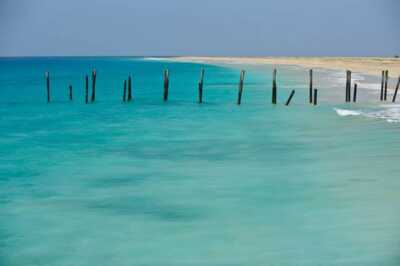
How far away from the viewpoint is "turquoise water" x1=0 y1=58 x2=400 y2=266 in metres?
6.10

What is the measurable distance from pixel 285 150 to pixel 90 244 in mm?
6470

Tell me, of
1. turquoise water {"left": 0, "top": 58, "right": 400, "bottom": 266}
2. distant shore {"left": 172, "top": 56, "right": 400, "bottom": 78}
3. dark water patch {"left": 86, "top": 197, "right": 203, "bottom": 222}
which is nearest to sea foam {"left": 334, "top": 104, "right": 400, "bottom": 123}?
turquoise water {"left": 0, "top": 58, "right": 400, "bottom": 266}

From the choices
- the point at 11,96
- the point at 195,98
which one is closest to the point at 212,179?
the point at 195,98

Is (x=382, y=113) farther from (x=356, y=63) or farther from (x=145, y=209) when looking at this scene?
(x=356, y=63)

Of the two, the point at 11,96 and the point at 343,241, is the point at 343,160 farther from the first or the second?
the point at 11,96

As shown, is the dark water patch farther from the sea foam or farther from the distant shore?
the distant shore

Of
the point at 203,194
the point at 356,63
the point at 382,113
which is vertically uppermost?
the point at 203,194

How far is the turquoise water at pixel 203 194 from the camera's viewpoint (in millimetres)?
6102

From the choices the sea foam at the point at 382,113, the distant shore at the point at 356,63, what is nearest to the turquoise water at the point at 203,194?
the sea foam at the point at 382,113

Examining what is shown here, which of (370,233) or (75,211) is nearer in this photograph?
(370,233)

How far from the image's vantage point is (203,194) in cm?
853

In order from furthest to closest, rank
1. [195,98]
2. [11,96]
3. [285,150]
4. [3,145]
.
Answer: [11,96] → [195,98] → [3,145] → [285,150]

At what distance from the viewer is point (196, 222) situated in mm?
7094

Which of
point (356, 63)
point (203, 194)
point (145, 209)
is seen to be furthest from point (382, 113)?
point (356, 63)
